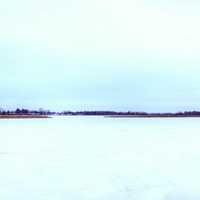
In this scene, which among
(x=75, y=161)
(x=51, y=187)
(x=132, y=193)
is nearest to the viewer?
(x=132, y=193)

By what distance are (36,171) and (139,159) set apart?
17.0ft

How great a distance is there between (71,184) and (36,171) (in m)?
3.19

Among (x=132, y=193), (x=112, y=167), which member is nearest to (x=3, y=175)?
(x=112, y=167)

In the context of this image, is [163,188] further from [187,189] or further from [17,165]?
[17,165]

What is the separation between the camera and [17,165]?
17.1 m

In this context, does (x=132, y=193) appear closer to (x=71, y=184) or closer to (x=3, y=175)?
(x=71, y=184)

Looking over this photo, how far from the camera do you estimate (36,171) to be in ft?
51.4

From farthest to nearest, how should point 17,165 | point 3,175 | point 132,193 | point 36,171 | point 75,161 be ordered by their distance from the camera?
point 75,161 → point 17,165 → point 36,171 → point 3,175 → point 132,193

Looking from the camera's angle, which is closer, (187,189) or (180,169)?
(187,189)

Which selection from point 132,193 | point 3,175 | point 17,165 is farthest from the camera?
point 17,165

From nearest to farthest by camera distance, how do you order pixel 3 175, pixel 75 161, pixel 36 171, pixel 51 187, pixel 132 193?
pixel 132 193, pixel 51 187, pixel 3 175, pixel 36 171, pixel 75 161

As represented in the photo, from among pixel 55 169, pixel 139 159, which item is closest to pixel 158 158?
pixel 139 159

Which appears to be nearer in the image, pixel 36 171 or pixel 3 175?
pixel 3 175

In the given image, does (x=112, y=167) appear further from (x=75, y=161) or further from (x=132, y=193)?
(x=132, y=193)
